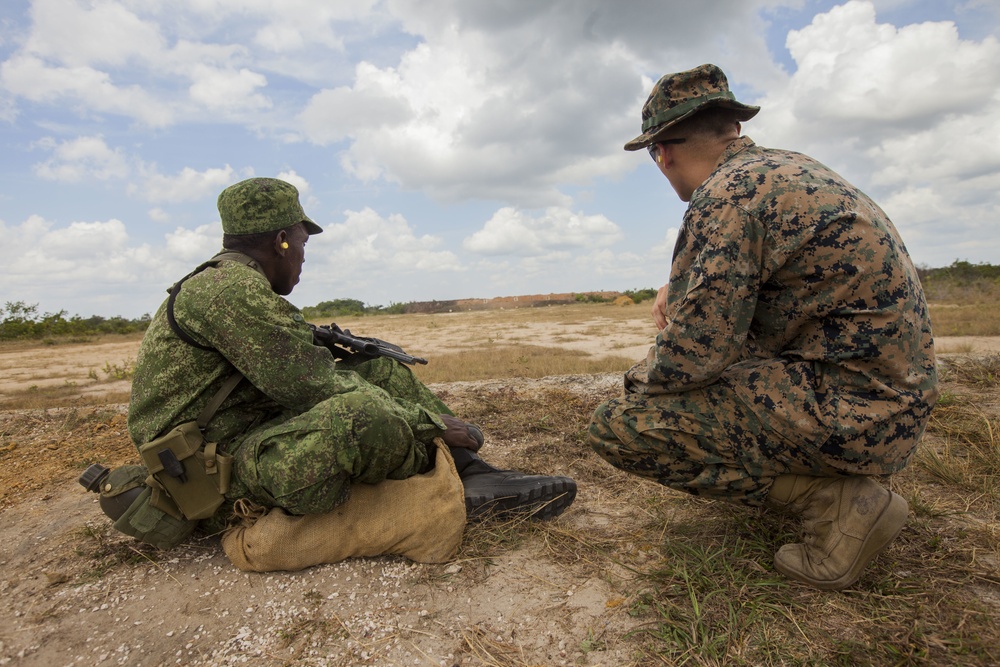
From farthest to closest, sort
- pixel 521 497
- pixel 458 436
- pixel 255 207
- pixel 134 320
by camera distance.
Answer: pixel 134 320, pixel 458 436, pixel 521 497, pixel 255 207

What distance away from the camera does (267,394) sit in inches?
108

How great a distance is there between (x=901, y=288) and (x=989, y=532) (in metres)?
1.23

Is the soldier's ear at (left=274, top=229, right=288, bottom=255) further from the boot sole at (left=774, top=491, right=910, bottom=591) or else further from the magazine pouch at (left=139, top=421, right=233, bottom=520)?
the boot sole at (left=774, top=491, right=910, bottom=591)

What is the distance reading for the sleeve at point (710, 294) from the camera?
2.21 metres

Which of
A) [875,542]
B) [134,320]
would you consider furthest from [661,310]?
[134,320]

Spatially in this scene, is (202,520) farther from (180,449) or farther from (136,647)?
(136,647)

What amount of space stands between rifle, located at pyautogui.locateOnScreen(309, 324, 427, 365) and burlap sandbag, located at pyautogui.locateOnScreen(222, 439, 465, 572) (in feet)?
2.58

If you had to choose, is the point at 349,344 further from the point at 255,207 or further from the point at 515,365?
the point at 515,365

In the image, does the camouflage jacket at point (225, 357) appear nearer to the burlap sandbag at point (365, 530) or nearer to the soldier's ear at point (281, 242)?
the soldier's ear at point (281, 242)

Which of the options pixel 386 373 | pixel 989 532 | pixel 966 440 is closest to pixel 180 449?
pixel 386 373

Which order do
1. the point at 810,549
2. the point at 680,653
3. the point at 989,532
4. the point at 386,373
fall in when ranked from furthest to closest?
1. the point at 386,373
2. the point at 989,532
3. the point at 810,549
4. the point at 680,653

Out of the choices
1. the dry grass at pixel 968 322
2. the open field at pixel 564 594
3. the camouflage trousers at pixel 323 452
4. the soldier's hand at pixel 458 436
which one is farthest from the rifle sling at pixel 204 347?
the dry grass at pixel 968 322

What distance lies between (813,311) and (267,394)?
2301 mm

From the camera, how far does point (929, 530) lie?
2.62 metres
